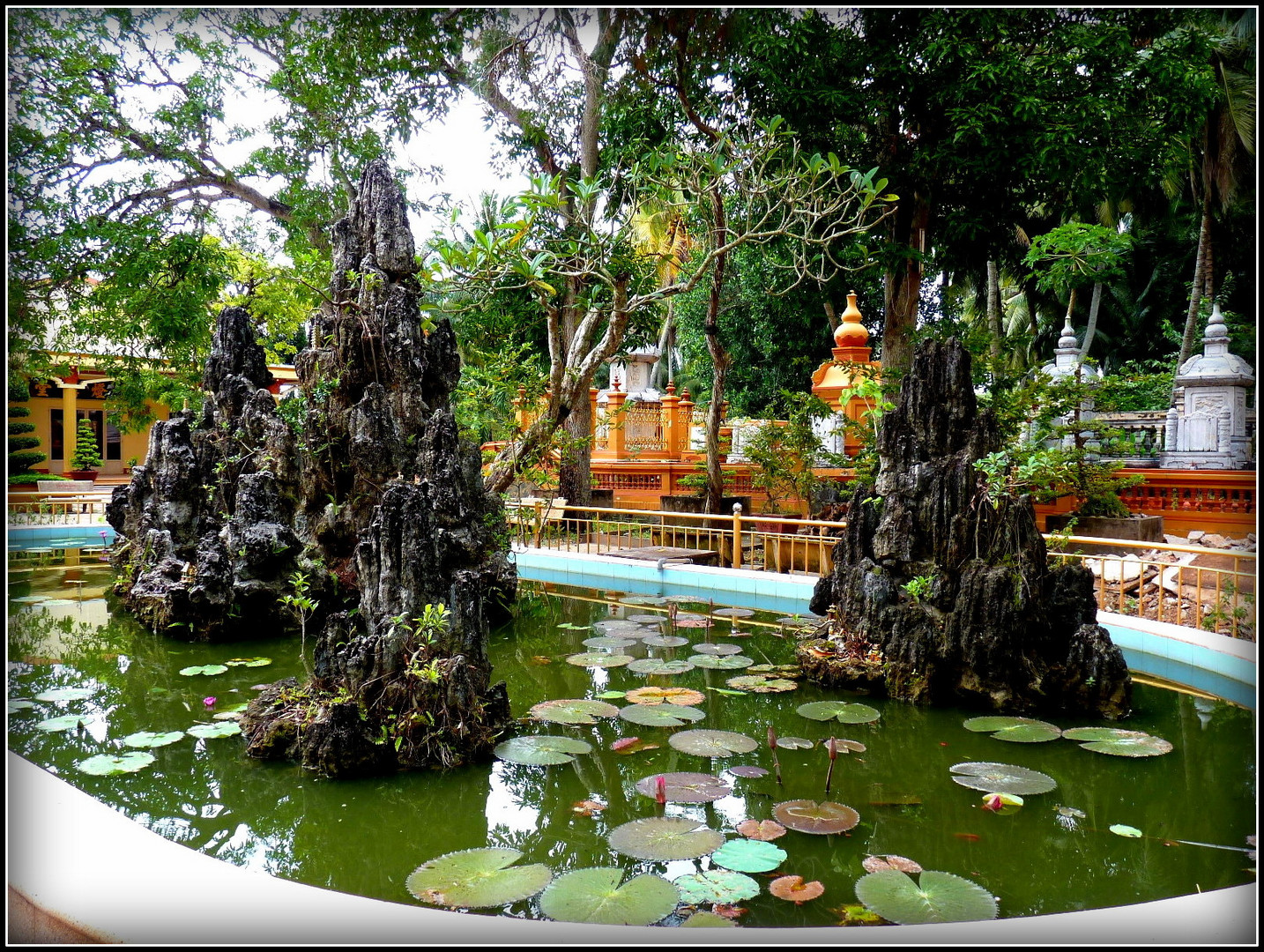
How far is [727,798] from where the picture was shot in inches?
157

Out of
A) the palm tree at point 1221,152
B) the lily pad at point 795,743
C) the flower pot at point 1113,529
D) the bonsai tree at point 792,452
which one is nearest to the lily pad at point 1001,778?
the lily pad at point 795,743

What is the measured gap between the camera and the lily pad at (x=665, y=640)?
709cm

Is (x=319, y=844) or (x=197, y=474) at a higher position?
(x=197, y=474)

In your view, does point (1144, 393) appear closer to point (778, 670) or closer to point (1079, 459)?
point (1079, 459)

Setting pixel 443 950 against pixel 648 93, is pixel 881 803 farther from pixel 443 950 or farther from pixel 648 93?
pixel 648 93

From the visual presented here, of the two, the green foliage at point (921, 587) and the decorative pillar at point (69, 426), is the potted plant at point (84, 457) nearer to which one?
the decorative pillar at point (69, 426)

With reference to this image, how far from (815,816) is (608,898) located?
1.16 m

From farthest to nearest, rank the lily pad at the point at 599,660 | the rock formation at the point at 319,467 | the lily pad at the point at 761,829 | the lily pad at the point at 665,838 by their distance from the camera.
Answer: the rock formation at the point at 319,467 < the lily pad at the point at 599,660 < the lily pad at the point at 761,829 < the lily pad at the point at 665,838

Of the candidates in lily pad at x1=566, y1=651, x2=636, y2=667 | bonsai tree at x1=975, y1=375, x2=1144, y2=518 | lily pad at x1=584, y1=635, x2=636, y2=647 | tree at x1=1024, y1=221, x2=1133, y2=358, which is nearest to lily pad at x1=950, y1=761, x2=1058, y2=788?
lily pad at x1=566, y1=651, x2=636, y2=667

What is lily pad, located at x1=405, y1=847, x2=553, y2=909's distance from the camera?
118 inches

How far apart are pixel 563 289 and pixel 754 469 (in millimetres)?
4173

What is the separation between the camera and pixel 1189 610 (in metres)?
7.07

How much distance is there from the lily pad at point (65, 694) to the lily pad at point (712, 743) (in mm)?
4040

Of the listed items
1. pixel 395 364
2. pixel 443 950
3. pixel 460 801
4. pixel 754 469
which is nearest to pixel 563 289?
pixel 754 469
